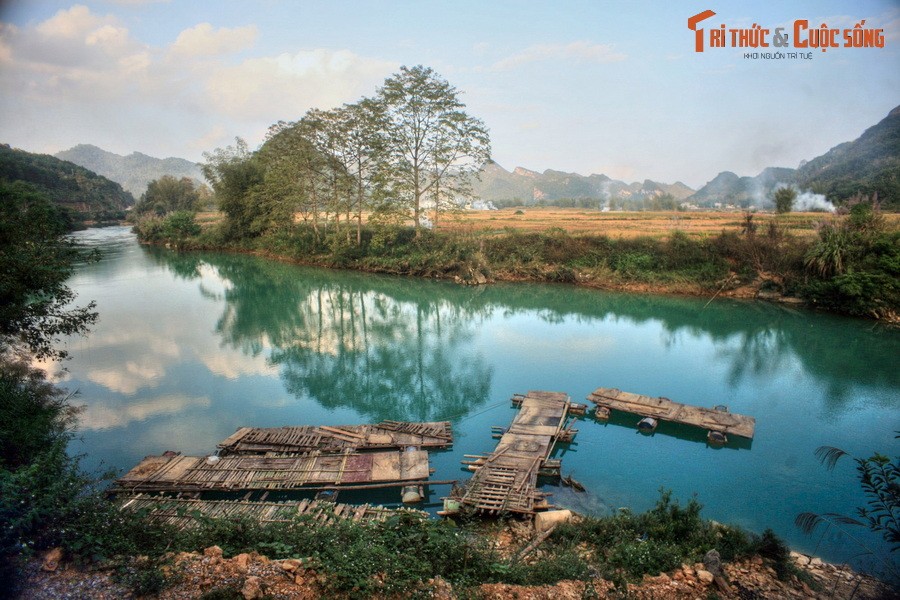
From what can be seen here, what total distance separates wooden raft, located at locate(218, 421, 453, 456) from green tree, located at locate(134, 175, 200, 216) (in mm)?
60869

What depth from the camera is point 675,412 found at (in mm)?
11031

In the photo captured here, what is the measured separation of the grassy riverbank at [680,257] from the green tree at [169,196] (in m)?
35.6

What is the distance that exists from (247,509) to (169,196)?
69.8m

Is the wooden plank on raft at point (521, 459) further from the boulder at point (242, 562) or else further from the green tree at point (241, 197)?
the green tree at point (241, 197)

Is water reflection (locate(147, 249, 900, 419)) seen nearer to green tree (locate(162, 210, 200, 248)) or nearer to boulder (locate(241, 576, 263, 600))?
boulder (locate(241, 576, 263, 600))

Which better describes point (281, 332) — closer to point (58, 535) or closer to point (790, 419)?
point (58, 535)

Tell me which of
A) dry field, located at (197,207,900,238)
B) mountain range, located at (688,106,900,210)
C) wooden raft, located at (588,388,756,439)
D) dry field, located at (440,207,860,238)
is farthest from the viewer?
mountain range, located at (688,106,900,210)

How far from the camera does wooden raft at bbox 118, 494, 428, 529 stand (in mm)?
6902

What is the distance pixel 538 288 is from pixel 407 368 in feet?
43.5

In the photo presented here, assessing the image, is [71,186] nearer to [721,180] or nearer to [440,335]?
[440,335]

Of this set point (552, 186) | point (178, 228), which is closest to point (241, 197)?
point (178, 228)

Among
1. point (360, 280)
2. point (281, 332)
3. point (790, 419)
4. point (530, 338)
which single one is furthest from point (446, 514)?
point (360, 280)

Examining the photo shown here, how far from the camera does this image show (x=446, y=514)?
24.9 ft

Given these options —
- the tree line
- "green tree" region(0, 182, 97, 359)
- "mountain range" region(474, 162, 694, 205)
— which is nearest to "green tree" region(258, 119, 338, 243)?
the tree line
